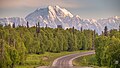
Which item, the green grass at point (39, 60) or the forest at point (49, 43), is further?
the green grass at point (39, 60)

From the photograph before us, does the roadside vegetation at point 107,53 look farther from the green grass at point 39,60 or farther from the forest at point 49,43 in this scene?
the green grass at point 39,60

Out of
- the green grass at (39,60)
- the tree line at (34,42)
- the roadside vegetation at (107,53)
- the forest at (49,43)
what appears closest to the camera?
the roadside vegetation at (107,53)

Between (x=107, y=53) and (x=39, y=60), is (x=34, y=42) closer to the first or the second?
(x=39, y=60)

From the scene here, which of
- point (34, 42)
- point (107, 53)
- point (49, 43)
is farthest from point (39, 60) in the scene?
point (107, 53)

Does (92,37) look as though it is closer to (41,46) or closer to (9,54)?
(41,46)

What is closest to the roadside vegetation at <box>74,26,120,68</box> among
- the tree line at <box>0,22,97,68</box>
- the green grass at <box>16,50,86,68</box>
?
the green grass at <box>16,50,86,68</box>

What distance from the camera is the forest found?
127 ft

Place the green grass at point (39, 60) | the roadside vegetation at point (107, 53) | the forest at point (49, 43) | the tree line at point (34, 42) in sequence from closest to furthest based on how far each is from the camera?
the roadside vegetation at point (107, 53) → the forest at point (49, 43) → the tree line at point (34, 42) → the green grass at point (39, 60)

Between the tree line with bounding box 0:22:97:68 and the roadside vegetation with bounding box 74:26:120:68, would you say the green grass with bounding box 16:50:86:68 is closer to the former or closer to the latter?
the tree line with bounding box 0:22:97:68

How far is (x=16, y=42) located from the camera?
4822cm

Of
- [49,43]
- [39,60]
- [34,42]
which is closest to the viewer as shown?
[39,60]

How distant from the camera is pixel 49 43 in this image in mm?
65625

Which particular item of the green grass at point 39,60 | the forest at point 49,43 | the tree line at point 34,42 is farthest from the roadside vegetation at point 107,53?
the tree line at point 34,42

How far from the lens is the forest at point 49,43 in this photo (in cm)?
3859
